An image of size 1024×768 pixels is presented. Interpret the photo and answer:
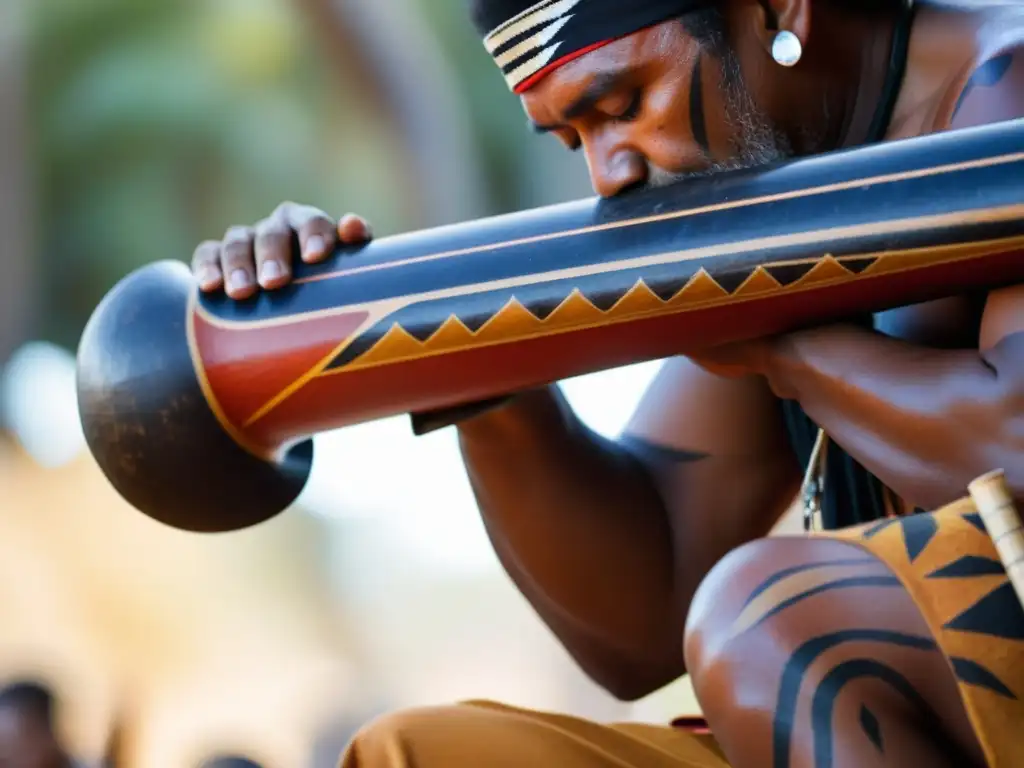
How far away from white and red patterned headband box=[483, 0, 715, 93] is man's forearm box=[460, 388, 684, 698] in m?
0.28

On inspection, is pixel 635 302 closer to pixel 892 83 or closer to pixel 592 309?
pixel 592 309

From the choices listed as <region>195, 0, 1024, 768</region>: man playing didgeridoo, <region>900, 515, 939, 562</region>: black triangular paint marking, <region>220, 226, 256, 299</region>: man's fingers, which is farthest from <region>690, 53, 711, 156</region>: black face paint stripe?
<region>900, 515, 939, 562</region>: black triangular paint marking

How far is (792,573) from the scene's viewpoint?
2.33 ft

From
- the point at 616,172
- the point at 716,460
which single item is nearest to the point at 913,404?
the point at 616,172

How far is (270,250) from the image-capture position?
0.96 m

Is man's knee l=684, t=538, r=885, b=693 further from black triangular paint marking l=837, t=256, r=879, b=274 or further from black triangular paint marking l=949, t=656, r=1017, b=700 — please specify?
black triangular paint marking l=837, t=256, r=879, b=274

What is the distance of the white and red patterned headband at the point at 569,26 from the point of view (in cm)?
109

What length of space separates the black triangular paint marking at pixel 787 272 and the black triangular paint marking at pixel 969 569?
0.68 feet

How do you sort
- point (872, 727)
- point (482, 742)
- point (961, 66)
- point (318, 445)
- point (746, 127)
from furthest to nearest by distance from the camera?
point (318, 445), point (746, 127), point (961, 66), point (482, 742), point (872, 727)

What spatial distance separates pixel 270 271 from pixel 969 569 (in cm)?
48

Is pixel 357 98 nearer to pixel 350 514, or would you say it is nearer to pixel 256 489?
pixel 350 514

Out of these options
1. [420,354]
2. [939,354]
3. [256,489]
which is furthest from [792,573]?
[256,489]

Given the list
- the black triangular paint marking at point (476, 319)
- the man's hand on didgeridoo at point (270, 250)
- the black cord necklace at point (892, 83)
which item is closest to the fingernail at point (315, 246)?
the man's hand on didgeridoo at point (270, 250)

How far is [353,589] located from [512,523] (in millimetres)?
2354
